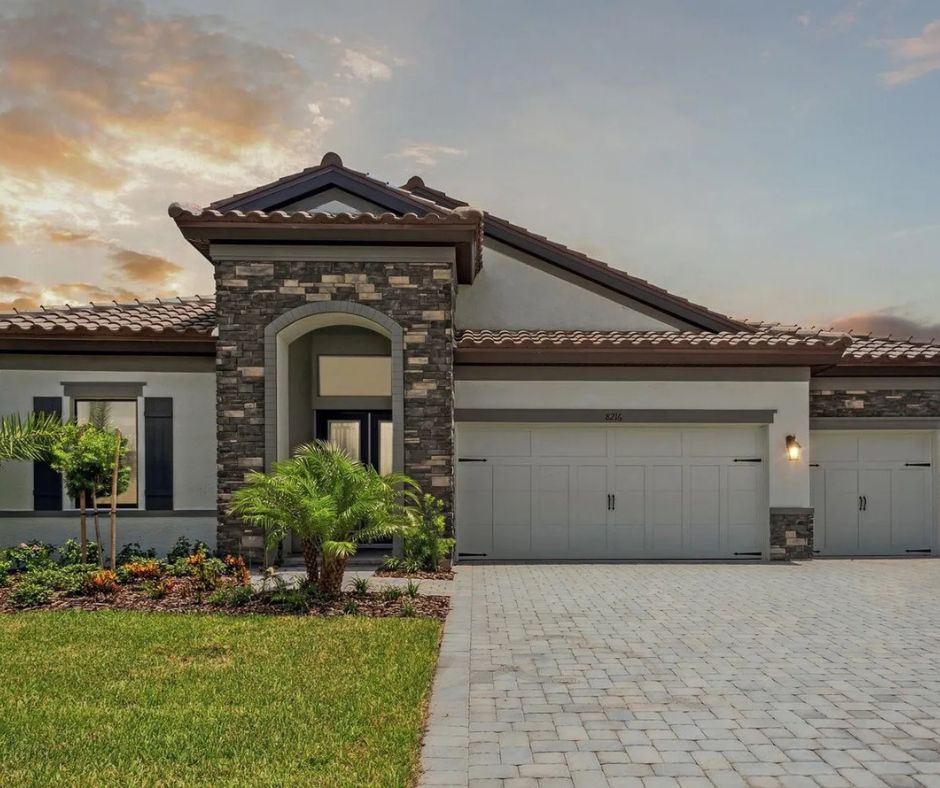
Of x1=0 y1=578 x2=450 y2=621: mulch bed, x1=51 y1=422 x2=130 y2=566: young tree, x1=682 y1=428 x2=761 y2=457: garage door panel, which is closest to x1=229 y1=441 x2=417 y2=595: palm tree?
x1=0 y1=578 x2=450 y2=621: mulch bed

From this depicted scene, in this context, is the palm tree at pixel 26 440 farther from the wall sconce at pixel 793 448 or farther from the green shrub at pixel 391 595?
the wall sconce at pixel 793 448

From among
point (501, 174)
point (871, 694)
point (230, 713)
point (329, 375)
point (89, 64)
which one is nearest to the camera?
point (230, 713)

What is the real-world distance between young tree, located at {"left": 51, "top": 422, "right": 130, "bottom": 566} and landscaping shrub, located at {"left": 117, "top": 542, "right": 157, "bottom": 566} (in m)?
0.76

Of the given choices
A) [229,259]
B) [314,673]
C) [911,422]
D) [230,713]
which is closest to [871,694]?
[314,673]

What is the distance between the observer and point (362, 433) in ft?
45.4

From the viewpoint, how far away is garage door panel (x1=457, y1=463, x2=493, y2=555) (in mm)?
13023

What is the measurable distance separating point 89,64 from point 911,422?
53.6ft

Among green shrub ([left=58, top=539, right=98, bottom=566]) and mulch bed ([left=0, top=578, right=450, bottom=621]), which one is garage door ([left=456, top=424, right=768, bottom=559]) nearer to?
mulch bed ([left=0, top=578, right=450, bottom=621])

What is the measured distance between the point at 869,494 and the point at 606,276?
6.95m

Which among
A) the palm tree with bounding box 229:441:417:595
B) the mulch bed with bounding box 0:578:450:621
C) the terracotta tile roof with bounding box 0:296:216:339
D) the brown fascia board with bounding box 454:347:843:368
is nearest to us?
the mulch bed with bounding box 0:578:450:621

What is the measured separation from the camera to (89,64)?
11281mm


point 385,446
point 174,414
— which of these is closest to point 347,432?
point 385,446

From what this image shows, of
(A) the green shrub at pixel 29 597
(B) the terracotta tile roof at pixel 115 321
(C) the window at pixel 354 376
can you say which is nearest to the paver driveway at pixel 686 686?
(C) the window at pixel 354 376

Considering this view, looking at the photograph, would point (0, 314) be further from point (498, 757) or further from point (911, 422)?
point (911, 422)
